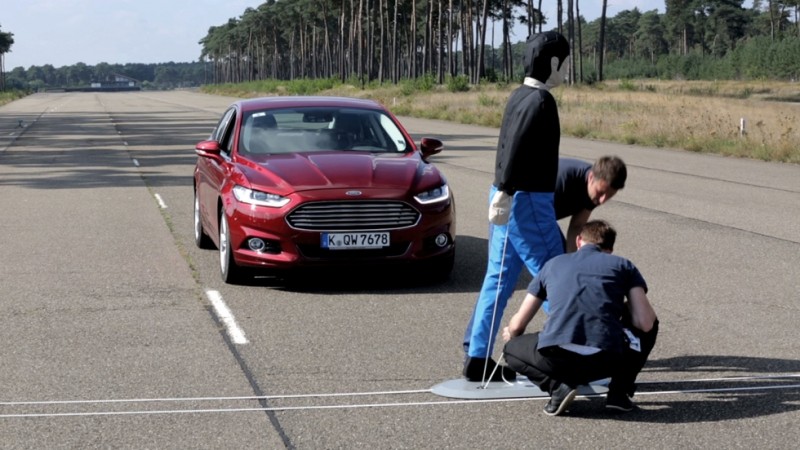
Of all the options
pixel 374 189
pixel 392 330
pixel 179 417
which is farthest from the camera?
pixel 374 189

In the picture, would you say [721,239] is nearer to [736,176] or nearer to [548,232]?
[548,232]

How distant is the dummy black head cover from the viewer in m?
6.32

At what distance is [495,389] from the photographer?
6.55 m

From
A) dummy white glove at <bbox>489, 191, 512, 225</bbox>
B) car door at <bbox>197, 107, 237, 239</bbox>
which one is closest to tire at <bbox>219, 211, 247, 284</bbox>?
car door at <bbox>197, 107, 237, 239</bbox>

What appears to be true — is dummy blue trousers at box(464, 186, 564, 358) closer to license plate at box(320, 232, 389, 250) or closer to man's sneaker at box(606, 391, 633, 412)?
man's sneaker at box(606, 391, 633, 412)

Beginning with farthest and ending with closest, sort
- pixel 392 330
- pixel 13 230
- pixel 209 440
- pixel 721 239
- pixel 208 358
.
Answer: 1. pixel 13 230
2. pixel 721 239
3. pixel 392 330
4. pixel 208 358
5. pixel 209 440

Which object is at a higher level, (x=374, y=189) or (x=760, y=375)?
(x=374, y=189)

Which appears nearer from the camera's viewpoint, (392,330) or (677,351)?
(677,351)

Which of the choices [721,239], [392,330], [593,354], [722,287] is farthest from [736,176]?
[593,354]

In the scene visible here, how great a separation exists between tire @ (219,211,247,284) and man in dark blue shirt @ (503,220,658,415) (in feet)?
14.4

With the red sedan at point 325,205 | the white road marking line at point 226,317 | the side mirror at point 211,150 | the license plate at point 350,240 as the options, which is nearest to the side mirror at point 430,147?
the red sedan at point 325,205

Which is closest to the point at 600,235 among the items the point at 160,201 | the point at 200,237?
the point at 200,237

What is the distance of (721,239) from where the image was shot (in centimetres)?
1306

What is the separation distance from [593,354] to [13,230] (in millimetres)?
9807
